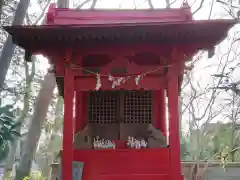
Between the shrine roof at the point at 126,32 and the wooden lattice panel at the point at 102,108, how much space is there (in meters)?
1.74

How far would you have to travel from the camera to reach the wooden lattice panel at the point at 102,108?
7.56 meters

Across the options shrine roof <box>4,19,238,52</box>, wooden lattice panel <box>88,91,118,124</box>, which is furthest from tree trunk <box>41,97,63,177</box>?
shrine roof <box>4,19,238,52</box>

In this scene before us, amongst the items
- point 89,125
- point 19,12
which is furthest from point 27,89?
point 89,125

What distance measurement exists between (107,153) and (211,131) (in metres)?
13.3

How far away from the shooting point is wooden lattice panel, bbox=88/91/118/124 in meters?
7.56

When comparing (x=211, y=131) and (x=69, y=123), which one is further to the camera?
(x=211, y=131)

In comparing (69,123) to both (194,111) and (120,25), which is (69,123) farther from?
(194,111)

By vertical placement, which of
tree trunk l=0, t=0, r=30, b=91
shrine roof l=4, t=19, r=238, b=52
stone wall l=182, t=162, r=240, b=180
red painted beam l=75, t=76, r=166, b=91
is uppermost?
tree trunk l=0, t=0, r=30, b=91

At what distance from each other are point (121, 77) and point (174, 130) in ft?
4.71

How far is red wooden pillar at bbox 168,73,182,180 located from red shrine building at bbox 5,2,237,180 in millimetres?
18

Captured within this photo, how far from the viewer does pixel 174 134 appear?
20.1ft

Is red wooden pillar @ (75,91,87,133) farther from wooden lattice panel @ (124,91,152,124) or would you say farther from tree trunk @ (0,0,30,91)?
tree trunk @ (0,0,30,91)

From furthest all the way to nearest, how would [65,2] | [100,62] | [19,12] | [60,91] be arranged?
[65,2]
[19,12]
[60,91]
[100,62]

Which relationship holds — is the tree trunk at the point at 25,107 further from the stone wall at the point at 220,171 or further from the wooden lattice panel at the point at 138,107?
the wooden lattice panel at the point at 138,107
